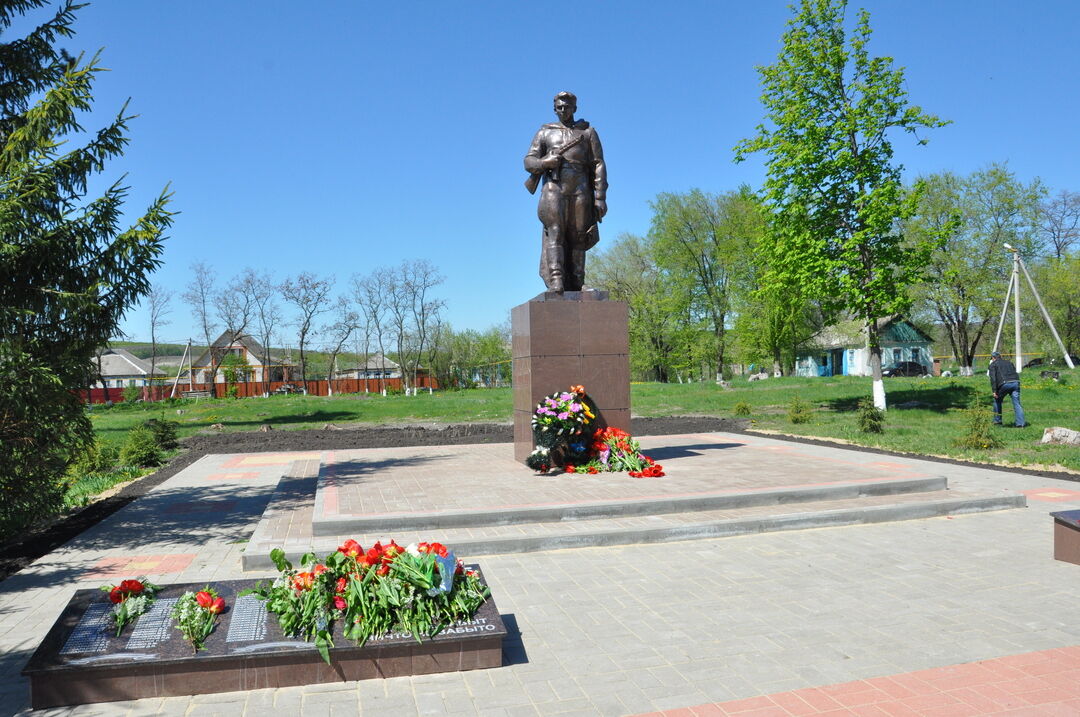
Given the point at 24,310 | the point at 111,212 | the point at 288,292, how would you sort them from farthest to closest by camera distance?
the point at 288,292 → the point at 111,212 → the point at 24,310

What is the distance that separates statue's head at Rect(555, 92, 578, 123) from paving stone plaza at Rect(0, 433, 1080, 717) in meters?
5.09

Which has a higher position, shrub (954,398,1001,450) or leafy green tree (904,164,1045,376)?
leafy green tree (904,164,1045,376)

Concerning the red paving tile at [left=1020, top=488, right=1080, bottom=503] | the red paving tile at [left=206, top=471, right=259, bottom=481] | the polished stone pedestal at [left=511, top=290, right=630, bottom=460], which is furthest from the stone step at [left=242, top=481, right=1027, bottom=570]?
the red paving tile at [left=206, top=471, right=259, bottom=481]

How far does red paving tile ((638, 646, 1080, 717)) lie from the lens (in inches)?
140

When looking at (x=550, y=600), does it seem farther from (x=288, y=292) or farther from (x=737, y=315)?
(x=288, y=292)

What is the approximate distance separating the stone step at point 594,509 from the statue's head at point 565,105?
567 cm

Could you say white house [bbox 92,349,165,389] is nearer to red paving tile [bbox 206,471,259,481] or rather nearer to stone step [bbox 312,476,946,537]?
red paving tile [bbox 206,471,259,481]

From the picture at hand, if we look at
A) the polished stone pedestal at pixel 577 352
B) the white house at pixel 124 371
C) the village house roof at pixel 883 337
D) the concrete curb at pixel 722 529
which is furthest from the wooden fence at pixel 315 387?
the concrete curb at pixel 722 529

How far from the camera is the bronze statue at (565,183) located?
34.6 ft

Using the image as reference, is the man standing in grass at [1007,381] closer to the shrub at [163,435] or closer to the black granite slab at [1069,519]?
the black granite slab at [1069,519]

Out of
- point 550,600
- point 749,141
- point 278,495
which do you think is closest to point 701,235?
point 749,141

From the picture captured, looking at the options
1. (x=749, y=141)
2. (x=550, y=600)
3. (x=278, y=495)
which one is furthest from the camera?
(x=749, y=141)

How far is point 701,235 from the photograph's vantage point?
1805 inches

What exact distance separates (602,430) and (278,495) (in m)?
4.43
